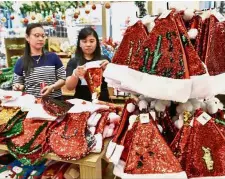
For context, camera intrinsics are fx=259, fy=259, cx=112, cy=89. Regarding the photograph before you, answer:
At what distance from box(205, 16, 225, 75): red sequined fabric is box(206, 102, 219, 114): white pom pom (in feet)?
0.39

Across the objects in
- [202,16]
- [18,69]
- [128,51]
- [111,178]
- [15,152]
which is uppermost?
[202,16]

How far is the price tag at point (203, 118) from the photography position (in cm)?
87

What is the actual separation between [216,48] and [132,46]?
0.30 m

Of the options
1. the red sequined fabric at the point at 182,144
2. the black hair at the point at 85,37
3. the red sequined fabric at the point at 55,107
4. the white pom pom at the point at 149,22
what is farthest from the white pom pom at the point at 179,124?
the black hair at the point at 85,37

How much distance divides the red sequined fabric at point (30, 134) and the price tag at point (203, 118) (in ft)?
2.34

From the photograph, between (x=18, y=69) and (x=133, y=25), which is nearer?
(x=133, y=25)

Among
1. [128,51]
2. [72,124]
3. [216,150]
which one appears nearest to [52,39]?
[72,124]

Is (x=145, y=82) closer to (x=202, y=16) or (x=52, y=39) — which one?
(x=202, y=16)

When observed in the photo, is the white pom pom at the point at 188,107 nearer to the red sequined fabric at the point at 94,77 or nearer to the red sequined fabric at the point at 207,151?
the red sequined fabric at the point at 207,151

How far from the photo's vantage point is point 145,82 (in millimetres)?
844

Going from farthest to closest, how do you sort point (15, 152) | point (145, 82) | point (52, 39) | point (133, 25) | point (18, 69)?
point (52, 39), point (18, 69), point (15, 152), point (133, 25), point (145, 82)

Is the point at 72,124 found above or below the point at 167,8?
below

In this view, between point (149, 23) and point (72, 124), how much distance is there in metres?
0.60

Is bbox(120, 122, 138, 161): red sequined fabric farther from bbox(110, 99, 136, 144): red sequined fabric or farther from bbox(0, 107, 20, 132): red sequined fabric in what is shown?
bbox(0, 107, 20, 132): red sequined fabric
